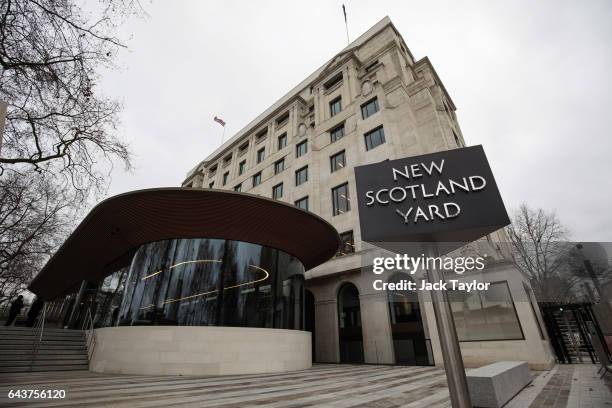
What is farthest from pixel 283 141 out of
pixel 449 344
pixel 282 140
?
pixel 449 344

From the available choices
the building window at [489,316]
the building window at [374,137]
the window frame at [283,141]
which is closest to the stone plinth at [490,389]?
the building window at [489,316]

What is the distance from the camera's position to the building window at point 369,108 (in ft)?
75.5

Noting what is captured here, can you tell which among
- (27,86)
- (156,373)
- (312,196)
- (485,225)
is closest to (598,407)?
(485,225)

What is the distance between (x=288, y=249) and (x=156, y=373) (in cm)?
733

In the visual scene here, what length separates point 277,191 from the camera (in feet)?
91.0

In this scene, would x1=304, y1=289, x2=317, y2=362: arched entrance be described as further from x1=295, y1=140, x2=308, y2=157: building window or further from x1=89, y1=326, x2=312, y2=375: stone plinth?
x1=295, y1=140, x2=308, y2=157: building window

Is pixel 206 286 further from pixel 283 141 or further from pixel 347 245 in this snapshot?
pixel 283 141

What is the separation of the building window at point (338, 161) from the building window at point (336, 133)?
1954 mm

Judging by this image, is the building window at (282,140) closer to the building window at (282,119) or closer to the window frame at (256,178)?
the building window at (282,119)

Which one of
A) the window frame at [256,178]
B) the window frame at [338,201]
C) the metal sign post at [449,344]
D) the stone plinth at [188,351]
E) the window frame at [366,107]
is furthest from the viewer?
the window frame at [256,178]

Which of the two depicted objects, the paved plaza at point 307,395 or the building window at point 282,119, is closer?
the paved plaza at point 307,395

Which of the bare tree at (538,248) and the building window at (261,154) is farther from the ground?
the building window at (261,154)

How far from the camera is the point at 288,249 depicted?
46.6 feet

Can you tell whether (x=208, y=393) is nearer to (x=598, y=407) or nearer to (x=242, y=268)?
(x=242, y=268)
